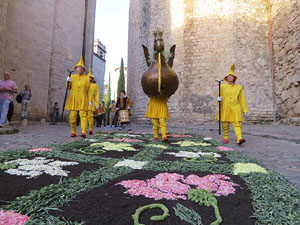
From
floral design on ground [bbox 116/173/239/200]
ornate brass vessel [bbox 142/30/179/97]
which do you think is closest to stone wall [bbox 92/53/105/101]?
ornate brass vessel [bbox 142/30/179/97]

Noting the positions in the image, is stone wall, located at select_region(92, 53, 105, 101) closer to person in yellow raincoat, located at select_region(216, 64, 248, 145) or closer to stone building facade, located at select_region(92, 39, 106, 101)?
stone building facade, located at select_region(92, 39, 106, 101)

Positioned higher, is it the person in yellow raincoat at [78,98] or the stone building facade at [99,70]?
the stone building facade at [99,70]

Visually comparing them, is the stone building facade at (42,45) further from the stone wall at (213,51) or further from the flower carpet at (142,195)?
the flower carpet at (142,195)

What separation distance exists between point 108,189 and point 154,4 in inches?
634

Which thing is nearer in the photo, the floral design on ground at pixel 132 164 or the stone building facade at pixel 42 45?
the floral design on ground at pixel 132 164

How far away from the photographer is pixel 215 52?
12992mm

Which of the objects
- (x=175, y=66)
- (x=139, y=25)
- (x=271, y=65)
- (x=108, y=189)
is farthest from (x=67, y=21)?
(x=108, y=189)

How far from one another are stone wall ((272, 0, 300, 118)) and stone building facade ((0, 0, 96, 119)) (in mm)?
12455

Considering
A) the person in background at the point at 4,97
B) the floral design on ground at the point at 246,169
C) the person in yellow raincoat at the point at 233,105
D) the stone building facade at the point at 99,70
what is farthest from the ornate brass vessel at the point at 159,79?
the stone building facade at the point at 99,70

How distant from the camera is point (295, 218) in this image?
1.21 meters

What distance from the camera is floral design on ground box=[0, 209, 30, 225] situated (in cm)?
110

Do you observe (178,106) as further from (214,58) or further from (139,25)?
(139,25)

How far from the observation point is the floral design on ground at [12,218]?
43.1 inches

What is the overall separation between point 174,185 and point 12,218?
3.58 ft
